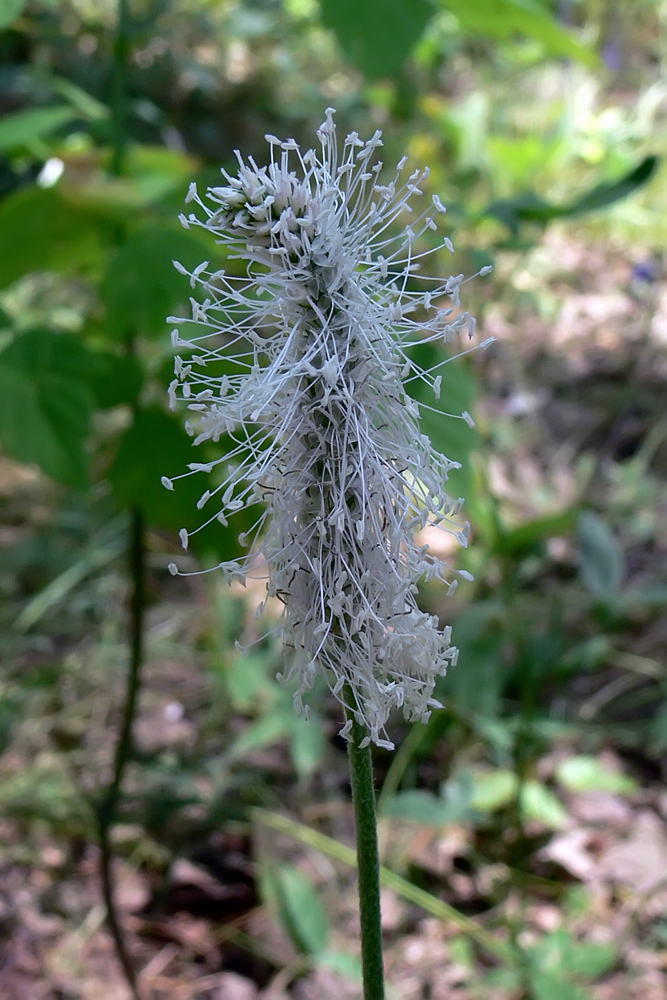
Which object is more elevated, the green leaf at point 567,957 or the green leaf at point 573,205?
the green leaf at point 573,205

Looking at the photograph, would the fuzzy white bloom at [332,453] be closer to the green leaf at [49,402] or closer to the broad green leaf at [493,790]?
the green leaf at [49,402]

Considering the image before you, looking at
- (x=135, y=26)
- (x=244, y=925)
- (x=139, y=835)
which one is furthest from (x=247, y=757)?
(x=135, y=26)

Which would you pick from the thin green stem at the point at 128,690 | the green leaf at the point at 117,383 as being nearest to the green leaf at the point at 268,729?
the thin green stem at the point at 128,690

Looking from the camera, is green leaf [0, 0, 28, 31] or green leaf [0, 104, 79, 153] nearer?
green leaf [0, 0, 28, 31]

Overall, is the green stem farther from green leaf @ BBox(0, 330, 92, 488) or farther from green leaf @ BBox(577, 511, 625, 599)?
green leaf @ BBox(577, 511, 625, 599)

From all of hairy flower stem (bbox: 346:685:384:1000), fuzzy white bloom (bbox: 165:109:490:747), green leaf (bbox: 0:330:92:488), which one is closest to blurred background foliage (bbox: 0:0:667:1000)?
green leaf (bbox: 0:330:92:488)

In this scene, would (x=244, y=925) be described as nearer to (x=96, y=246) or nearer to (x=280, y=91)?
(x=96, y=246)

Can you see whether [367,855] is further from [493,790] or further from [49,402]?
[493,790]

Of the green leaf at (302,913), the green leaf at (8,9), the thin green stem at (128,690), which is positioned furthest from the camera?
the green leaf at (302,913)
